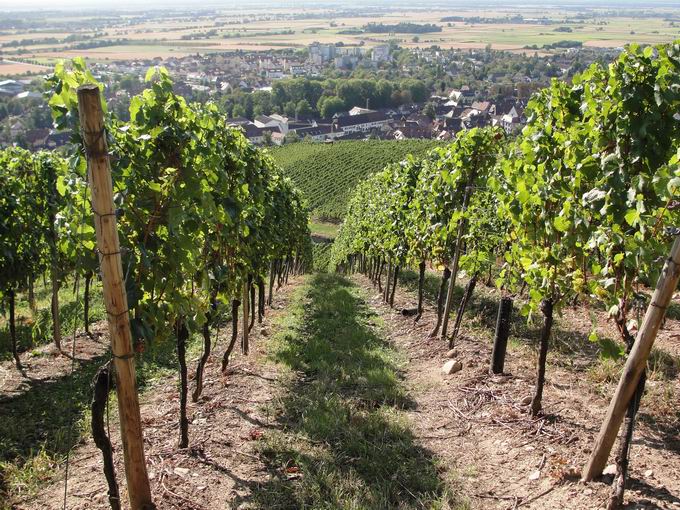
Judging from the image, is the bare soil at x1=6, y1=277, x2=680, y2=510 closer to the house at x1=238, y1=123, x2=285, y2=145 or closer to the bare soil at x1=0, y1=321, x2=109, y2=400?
the bare soil at x1=0, y1=321, x2=109, y2=400

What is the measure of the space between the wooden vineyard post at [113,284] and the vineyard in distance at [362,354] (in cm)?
1

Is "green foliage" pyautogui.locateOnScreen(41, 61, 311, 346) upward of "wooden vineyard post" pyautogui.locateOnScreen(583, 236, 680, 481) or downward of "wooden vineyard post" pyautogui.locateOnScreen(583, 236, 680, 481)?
upward

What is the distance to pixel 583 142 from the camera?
209 inches

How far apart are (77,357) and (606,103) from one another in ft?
31.2

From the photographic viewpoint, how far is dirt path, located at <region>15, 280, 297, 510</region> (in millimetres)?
5125

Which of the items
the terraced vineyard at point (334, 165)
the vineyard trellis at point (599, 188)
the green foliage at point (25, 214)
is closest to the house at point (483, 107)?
the terraced vineyard at point (334, 165)

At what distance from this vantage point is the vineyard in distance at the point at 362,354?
14.2 feet

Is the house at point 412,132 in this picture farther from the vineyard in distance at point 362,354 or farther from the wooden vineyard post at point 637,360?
the wooden vineyard post at point 637,360

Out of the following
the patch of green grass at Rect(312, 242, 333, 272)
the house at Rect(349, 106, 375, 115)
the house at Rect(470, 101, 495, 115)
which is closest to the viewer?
the patch of green grass at Rect(312, 242, 333, 272)

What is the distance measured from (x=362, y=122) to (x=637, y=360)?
378ft

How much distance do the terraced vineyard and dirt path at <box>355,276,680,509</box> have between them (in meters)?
37.6

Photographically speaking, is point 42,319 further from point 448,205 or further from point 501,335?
point 501,335

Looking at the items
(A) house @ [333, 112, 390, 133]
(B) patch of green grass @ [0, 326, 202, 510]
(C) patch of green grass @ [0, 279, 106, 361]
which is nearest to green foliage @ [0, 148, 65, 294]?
(C) patch of green grass @ [0, 279, 106, 361]

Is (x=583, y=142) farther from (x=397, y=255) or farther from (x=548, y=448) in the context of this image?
(x=397, y=255)
